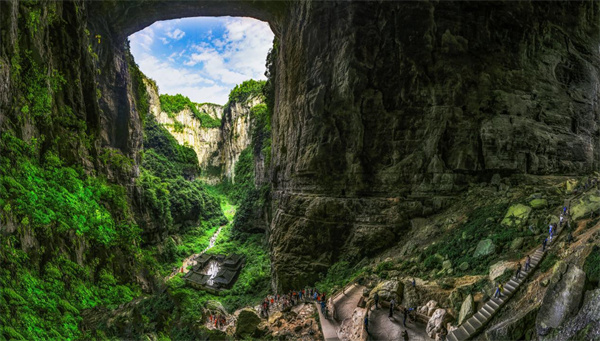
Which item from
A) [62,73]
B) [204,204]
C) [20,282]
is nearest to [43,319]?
[20,282]

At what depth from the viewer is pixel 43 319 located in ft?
14.9

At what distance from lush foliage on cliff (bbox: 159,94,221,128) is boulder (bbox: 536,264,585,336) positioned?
81.9m

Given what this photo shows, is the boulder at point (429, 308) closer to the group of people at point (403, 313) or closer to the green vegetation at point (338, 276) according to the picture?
the group of people at point (403, 313)

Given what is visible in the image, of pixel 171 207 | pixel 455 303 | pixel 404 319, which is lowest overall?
pixel 171 207

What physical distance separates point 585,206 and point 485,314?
21.0 feet

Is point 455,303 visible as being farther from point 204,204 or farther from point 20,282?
point 204,204

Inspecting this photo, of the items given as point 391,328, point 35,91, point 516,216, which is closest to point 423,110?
point 516,216

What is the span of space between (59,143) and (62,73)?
350cm

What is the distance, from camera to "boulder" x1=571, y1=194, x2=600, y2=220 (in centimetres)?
920

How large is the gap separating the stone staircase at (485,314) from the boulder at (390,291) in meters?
2.90

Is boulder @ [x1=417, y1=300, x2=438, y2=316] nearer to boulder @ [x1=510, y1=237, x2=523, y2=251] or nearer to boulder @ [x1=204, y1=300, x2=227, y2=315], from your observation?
boulder @ [x1=510, y1=237, x2=523, y2=251]

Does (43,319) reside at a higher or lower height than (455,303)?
higher

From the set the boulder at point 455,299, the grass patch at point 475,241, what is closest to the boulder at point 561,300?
the boulder at point 455,299

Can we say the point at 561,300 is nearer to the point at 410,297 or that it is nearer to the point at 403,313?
the point at 410,297
